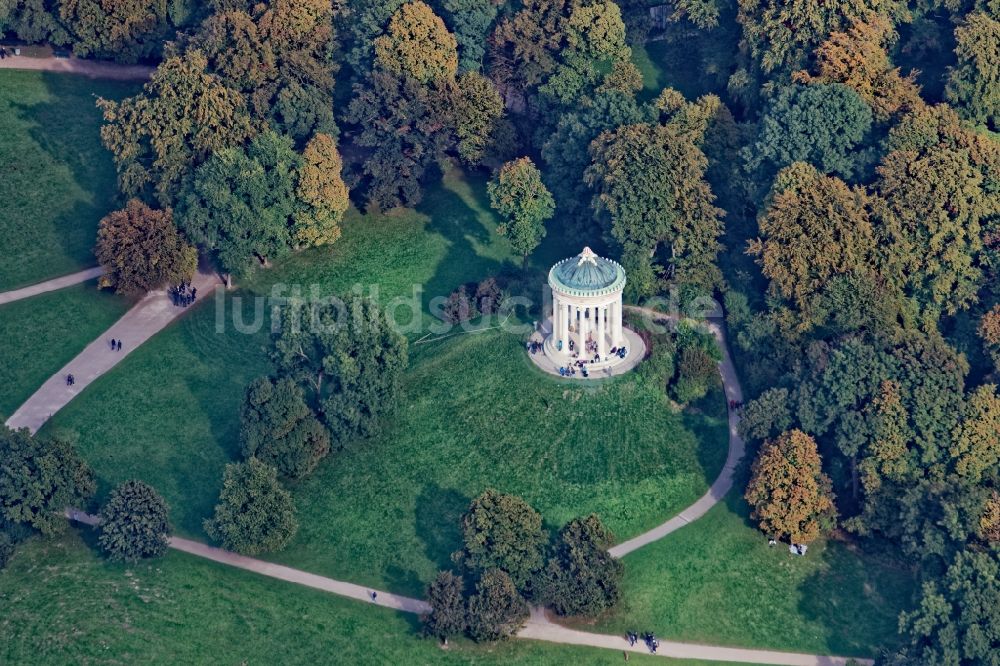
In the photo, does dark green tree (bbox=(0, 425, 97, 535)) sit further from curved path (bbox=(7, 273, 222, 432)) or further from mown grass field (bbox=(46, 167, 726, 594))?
curved path (bbox=(7, 273, 222, 432))

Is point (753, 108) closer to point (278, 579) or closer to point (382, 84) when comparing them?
point (382, 84)

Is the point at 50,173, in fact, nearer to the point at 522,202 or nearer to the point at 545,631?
the point at 522,202

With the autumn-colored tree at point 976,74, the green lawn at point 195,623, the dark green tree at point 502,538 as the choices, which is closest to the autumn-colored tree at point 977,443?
the green lawn at point 195,623

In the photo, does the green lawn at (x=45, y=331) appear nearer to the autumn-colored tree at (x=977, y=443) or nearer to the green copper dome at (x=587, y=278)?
the green copper dome at (x=587, y=278)

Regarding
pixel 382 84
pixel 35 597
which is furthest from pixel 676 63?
pixel 35 597

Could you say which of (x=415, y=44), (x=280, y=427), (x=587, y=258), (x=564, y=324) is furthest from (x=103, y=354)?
(x=587, y=258)
